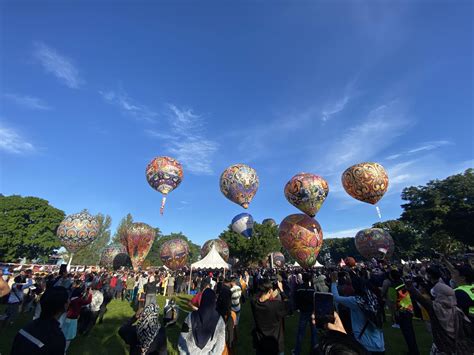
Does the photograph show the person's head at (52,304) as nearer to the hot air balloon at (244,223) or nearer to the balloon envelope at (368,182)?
the balloon envelope at (368,182)

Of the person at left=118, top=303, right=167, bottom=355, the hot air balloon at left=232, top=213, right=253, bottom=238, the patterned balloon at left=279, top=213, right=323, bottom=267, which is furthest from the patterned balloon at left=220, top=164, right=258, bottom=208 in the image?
the person at left=118, top=303, right=167, bottom=355

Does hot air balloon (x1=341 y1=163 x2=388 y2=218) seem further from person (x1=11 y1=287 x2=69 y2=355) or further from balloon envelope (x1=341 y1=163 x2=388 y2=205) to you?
person (x1=11 y1=287 x2=69 y2=355)

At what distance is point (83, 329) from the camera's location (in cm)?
906

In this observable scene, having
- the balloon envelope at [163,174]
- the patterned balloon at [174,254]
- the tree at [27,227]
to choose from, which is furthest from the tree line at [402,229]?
the balloon envelope at [163,174]

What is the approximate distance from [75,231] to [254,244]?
24.5 meters

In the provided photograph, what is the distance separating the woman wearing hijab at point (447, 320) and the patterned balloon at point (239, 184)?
18.3m

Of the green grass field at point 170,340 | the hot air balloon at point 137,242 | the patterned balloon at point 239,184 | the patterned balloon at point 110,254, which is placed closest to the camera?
the green grass field at point 170,340

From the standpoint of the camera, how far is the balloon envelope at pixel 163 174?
72.3 ft

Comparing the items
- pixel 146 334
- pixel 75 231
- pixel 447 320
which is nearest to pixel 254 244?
pixel 75 231

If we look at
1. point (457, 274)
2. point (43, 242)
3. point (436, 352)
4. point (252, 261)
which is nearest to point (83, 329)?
point (436, 352)

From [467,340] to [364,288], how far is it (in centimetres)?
136

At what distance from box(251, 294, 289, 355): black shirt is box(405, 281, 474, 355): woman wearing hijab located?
2073 mm

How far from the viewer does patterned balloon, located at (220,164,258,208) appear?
2189 cm

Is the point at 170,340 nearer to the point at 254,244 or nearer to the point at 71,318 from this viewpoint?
the point at 71,318
